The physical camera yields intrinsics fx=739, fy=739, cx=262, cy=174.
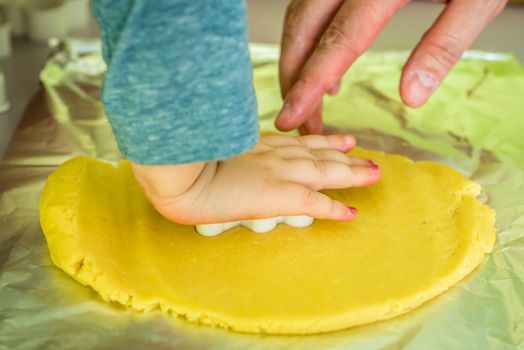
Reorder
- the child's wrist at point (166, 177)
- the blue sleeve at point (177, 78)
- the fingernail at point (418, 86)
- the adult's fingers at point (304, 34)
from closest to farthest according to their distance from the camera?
the blue sleeve at point (177, 78)
the child's wrist at point (166, 177)
the fingernail at point (418, 86)
the adult's fingers at point (304, 34)

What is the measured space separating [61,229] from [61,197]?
60mm

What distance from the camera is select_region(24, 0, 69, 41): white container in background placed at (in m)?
1.52

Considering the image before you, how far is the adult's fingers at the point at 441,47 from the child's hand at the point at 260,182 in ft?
0.38

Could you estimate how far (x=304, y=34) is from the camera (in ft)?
3.51

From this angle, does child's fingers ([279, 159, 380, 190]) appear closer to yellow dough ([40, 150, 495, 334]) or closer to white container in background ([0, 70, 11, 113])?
yellow dough ([40, 150, 495, 334])

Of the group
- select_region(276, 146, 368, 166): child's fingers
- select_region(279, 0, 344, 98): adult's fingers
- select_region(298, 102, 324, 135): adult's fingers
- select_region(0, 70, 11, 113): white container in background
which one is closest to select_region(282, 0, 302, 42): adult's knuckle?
select_region(279, 0, 344, 98): adult's fingers

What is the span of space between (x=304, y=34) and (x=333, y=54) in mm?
111

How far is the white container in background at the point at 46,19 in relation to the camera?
1523 millimetres

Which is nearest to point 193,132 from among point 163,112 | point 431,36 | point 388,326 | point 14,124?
point 163,112

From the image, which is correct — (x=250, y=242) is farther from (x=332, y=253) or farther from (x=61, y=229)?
(x=61, y=229)

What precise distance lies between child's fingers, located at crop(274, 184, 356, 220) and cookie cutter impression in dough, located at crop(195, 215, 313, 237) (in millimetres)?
32

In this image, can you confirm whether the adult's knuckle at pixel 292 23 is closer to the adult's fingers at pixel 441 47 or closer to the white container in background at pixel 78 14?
the adult's fingers at pixel 441 47

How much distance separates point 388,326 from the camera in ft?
2.54

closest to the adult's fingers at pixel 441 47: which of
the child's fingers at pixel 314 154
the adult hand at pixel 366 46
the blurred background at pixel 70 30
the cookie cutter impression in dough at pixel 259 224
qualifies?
the adult hand at pixel 366 46
